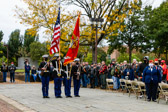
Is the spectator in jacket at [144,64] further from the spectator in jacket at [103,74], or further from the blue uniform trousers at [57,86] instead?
the spectator in jacket at [103,74]

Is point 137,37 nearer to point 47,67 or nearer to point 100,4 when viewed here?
point 100,4

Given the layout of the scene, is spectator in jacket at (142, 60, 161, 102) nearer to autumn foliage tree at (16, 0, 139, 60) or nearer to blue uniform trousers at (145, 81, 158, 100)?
blue uniform trousers at (145, 81, 158, 100)

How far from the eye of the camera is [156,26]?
3919cm

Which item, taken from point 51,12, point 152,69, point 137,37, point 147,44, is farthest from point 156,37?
point 152,69

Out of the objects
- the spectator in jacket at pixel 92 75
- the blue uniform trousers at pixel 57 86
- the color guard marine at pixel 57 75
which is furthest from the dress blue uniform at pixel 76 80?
the spectator in jacket at pixel 92 75

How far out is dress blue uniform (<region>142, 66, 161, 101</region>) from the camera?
11.4 meters

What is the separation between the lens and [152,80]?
11383 mm

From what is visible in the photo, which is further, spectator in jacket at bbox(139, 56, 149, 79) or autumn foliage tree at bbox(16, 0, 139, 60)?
autumn foliage tree at bbox(16, 0, 139, 60)

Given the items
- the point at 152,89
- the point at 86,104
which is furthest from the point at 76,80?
the point at 152,89

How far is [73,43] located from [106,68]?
21.2ft

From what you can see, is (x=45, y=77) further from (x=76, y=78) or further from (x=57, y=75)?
(x=76, y=78)

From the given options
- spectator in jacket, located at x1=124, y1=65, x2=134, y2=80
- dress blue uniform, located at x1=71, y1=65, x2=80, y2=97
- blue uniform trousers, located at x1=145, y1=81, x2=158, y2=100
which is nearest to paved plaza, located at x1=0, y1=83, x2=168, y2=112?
blue uniform trousers, located at x1=145, y1=81, x2=158, y2=100

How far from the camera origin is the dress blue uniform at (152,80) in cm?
1141

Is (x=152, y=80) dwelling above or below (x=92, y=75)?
below
